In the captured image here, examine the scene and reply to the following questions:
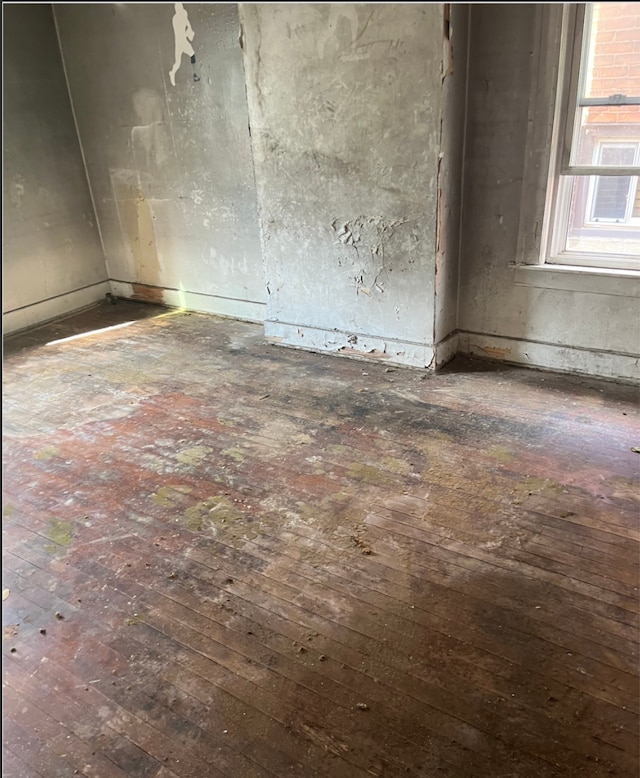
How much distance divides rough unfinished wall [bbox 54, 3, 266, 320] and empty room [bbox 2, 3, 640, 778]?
0.03 metres

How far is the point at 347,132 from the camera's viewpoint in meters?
3.67

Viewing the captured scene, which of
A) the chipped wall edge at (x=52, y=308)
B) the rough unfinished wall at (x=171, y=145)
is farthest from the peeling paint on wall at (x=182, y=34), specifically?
the chipped wall edge at (x=52, y=308)

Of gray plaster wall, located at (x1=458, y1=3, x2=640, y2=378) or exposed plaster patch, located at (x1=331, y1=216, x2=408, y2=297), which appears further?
exposed plaster patch, located at (x1=331, y1=216, x2=408, y2=297)

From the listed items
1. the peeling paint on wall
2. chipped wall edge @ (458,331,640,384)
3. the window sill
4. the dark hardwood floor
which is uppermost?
the peeling paint on wall

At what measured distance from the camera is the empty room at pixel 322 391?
188cm

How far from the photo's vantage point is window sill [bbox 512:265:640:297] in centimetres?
345

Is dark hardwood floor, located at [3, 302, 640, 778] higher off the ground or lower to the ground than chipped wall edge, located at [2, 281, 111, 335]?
lower

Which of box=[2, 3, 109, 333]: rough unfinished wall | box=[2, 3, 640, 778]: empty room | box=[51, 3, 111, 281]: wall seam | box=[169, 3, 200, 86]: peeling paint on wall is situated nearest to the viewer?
box=[2, 3, 640, 778]: empty room

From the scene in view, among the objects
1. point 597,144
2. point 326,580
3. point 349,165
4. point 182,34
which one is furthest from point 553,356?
point 182,34

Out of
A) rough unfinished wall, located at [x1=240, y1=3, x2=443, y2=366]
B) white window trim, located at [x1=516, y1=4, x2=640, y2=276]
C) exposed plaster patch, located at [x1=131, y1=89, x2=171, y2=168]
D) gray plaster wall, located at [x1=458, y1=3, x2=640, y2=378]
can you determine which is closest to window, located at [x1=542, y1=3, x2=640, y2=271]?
white window trim, located at [x1=516, y1=4, x2=640, y2=276]

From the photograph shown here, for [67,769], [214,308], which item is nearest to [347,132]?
[214,308]

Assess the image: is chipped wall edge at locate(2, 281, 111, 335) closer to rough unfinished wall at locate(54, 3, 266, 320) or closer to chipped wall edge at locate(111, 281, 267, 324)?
chipped wall edge at locate(111, 281, 267, 324)

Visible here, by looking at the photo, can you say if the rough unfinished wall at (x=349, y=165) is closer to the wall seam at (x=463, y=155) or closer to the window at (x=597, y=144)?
the wall seam at (x=463, y=155)

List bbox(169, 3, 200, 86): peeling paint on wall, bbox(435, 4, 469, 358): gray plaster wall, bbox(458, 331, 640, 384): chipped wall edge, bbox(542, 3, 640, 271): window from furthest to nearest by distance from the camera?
bbox(169, 3, 200, 86): peeling paint on wall → bbox(458, 331, 640, 384): chipped wall edge → bbox(435, 4, 469, 358): gray plaster wall → bbox(542, 3, 640, 271): window
